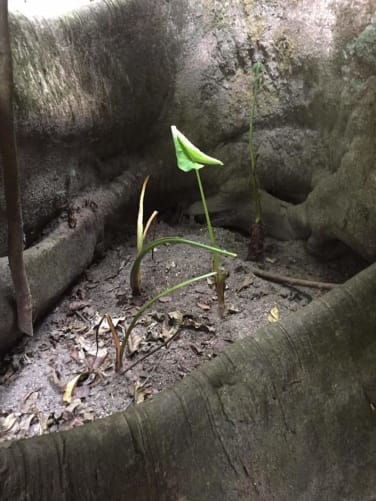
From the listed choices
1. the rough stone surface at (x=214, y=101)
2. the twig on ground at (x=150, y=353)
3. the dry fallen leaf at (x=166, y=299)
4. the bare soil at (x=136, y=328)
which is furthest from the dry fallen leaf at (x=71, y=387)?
the rough stone surface at (x=214, y=101)

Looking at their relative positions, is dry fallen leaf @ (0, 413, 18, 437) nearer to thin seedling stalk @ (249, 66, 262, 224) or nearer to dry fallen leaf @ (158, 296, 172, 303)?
dry fallen leaf @ (158, 296, 172, 303)

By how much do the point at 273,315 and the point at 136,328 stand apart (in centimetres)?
45

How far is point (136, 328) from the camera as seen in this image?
6.05ft

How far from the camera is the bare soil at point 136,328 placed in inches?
64.9

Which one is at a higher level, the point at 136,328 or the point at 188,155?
the point at 188,155

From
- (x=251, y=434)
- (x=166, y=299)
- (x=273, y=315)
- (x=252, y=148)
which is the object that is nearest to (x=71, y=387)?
(x=166, y=299)

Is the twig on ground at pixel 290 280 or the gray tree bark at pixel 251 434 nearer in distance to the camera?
the gray tree bark at pixel 251 434

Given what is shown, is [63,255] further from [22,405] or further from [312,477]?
[312,477]

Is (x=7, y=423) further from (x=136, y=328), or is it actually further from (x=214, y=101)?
(x=214, y=101)

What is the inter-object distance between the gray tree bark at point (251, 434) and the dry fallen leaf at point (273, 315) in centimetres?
31

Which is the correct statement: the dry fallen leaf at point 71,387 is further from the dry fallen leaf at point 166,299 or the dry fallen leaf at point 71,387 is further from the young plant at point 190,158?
the young plant at point 190,158

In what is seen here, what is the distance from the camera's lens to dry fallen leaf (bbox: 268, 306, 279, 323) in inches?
72.7

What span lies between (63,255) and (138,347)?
0.44m

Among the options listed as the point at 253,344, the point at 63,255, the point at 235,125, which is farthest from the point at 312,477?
the point at 235,125
